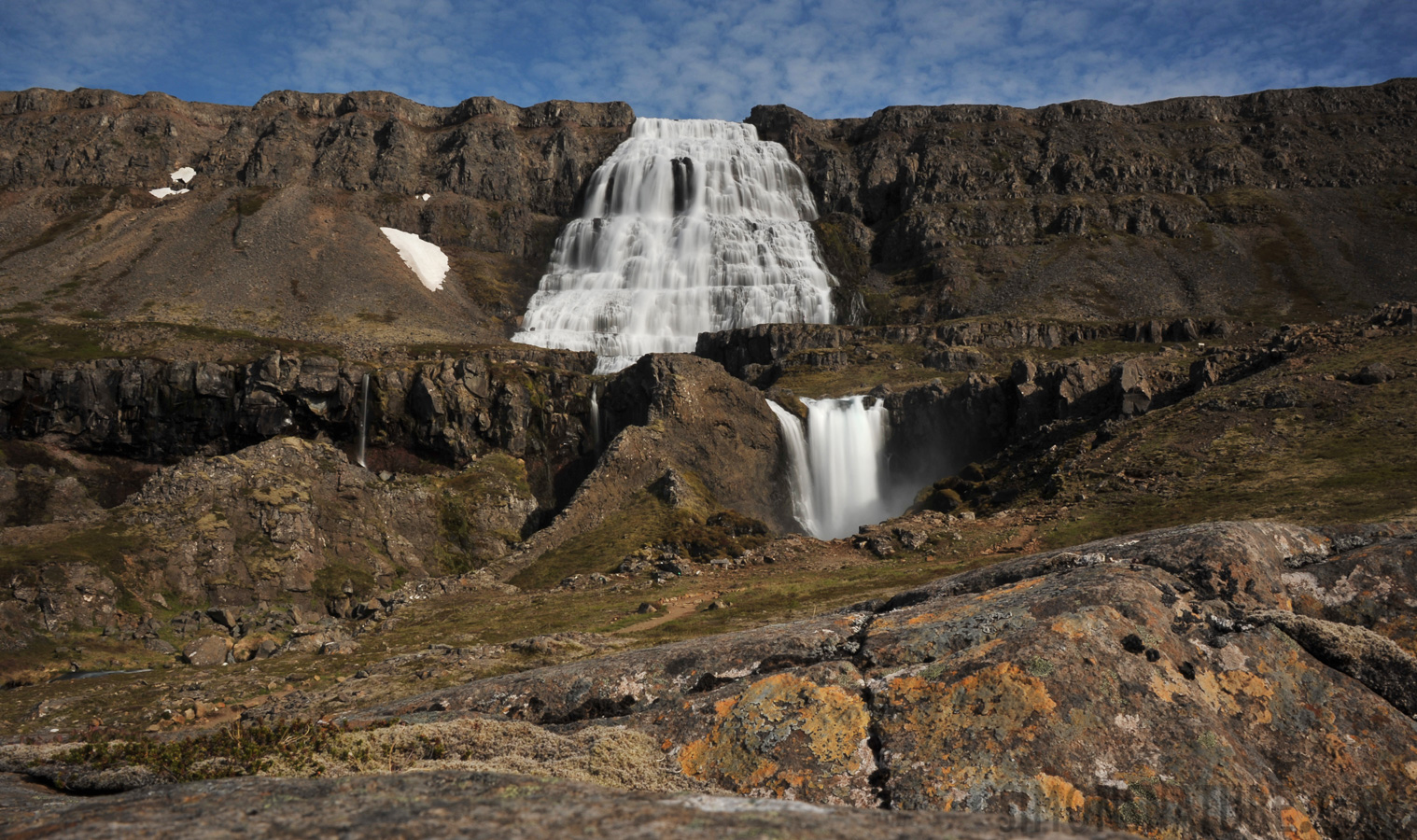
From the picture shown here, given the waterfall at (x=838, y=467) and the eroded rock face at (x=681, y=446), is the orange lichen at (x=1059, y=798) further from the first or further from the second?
the waterfall at (x=838, y=467)

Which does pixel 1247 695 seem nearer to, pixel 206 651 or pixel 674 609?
pixel 674 609

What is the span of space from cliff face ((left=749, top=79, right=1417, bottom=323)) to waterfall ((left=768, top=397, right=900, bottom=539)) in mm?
72756

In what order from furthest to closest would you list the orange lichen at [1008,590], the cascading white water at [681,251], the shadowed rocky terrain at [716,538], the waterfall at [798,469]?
the cascading white water at [681,251] → the waterfall at [798,469] → the orange lichen at [1008,590] → the shadowed rocky terrain at [716,538]

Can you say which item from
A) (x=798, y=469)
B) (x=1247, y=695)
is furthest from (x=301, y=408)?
(x=1247, y=695)

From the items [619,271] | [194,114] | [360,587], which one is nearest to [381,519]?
[360,587]

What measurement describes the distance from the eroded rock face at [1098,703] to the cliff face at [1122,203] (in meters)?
138

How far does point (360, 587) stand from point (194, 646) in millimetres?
13547

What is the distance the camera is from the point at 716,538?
49625 mm

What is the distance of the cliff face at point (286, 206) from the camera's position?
12694 cm

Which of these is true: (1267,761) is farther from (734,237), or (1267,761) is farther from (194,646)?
(734,237)

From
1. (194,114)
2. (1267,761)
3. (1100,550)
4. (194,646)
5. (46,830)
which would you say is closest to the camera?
(46,830)

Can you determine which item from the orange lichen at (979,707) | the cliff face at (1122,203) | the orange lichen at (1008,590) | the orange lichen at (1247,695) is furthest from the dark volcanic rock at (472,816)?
the cliff face at (1122,203)

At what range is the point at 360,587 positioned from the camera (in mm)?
46375

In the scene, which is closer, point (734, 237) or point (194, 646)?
point (194, 646)
